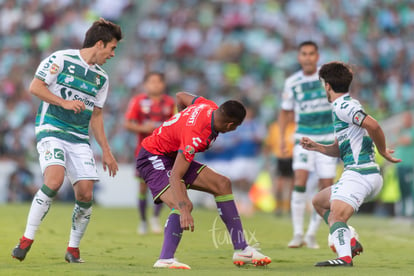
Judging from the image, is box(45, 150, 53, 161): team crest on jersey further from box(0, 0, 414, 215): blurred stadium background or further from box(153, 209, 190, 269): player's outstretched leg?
box(0, 0, 414, 215): blurred stadium background

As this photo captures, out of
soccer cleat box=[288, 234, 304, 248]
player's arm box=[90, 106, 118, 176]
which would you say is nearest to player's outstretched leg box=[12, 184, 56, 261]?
player's arm box=[90, 106, 118, 176]

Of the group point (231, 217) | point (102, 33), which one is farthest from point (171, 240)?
point (102, 33)

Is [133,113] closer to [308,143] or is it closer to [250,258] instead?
[308,143]

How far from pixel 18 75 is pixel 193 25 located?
5.88 metres

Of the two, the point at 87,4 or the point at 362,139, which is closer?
the point at 362,139

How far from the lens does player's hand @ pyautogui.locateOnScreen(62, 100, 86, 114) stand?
6.98 metres

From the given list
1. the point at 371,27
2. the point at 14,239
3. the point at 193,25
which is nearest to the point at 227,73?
the point at 193,25

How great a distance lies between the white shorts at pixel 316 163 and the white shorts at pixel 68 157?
3431 mm

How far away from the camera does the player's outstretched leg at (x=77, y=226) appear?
7395 mm

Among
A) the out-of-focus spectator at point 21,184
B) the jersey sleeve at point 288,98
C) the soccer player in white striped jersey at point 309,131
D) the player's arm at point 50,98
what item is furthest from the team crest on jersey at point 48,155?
the out-of-focus spectator at point 21,184

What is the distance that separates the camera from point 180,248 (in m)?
9.34

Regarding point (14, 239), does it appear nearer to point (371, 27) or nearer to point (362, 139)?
point (362, 139)

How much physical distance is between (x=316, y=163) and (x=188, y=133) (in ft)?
12.1

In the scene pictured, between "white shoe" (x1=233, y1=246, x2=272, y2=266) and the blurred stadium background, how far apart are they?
518 inches
